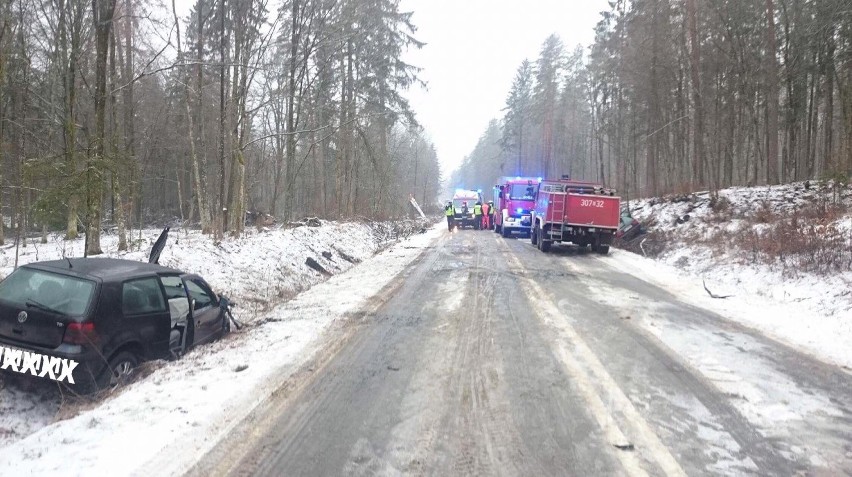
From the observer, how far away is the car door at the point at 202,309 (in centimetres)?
720

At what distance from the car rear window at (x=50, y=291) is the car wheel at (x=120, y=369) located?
0.64m

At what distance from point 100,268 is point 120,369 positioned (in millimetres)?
1256

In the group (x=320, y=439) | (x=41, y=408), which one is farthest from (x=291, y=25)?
(x=320, y=439)

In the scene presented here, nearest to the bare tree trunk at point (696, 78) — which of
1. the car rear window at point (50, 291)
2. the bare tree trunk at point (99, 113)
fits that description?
the bare tree trunk at point (99, 113)

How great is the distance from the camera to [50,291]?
5.72 meters

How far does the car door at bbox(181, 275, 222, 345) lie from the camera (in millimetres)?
7195

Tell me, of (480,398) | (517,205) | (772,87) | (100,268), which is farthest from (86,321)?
(517,205)

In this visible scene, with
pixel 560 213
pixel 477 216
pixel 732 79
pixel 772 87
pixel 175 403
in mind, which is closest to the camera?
pixel 175 403

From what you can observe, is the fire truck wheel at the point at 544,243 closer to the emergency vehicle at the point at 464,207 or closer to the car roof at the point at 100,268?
the car roof at the point at 100,268

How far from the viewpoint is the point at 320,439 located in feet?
13.5

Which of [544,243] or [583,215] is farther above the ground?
[583,215]

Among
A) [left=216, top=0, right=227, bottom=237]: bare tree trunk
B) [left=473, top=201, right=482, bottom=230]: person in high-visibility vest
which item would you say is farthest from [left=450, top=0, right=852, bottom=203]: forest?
[left=216, top=0, right=227, bottom=237]: bare tree trunk

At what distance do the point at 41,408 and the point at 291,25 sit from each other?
17114mm

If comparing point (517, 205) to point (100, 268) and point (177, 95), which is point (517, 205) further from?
point (100, 268)
